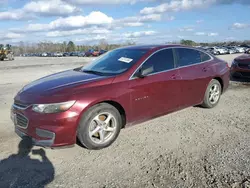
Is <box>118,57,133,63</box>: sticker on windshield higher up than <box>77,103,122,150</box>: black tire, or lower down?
higher up

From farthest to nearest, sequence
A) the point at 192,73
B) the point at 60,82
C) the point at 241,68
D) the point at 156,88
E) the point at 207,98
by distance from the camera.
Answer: the point at 241,68, the point at 207,98, the point at 192,73, the point at 156,88, the point at 60,82

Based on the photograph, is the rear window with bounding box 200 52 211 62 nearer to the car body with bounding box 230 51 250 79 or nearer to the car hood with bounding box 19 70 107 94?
the car hood with bounding box 19 70 107 94

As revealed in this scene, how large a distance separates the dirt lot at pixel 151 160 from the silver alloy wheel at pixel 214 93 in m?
0.97

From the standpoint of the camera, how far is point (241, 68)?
8.53 meters

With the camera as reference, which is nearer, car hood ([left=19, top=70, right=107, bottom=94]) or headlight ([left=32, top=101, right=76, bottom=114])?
headlight ([left=32, top=101, right=76, bottom=114])

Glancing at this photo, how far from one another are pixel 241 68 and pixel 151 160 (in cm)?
674

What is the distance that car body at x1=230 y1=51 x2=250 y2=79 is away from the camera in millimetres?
8367

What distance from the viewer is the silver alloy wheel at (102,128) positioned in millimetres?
3633

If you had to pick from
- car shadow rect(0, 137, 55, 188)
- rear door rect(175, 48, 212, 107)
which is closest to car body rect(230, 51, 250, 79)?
rear door rect(175, 48, 212, 107)

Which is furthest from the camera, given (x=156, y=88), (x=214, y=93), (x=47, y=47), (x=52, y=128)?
(x=47, y=47)

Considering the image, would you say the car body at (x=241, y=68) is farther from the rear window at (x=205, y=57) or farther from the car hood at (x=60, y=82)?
the car hood at (x=60, y=82)

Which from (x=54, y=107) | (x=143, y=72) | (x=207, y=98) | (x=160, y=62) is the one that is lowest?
(x=207, y=98)

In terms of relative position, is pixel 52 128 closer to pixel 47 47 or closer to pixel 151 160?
pixel 151 160

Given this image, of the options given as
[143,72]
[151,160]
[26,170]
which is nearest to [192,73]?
[143,72]
